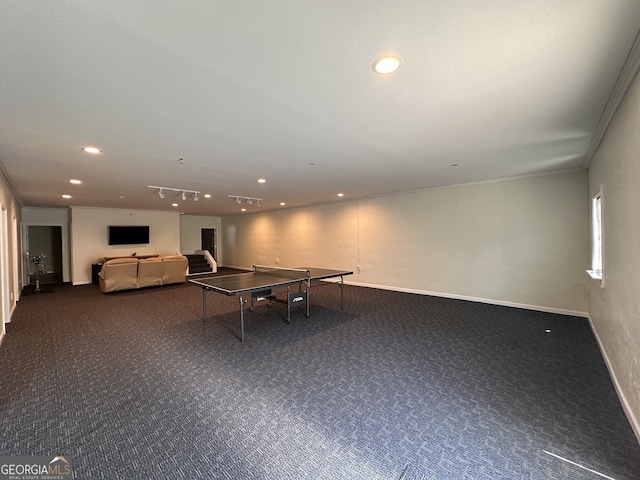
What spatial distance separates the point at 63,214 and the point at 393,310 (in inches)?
443

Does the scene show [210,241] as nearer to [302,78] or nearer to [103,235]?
[103,235]

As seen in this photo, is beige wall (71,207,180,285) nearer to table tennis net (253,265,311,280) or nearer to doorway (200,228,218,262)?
doorway (200,228,218,262)

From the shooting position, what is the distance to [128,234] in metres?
9.36

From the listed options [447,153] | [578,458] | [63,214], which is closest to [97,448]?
[578,458]

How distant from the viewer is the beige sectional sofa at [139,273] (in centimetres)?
689

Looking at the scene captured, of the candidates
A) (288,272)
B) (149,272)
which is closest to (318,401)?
(288,272)

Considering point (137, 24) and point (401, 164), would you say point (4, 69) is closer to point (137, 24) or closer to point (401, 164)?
point (137, 24)

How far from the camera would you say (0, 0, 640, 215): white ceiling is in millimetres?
1321

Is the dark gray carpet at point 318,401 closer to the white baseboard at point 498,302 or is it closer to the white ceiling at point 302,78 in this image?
the white baseboard at point 498,302

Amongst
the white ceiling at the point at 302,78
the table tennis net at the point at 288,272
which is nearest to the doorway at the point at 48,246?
the white ceiling at the point at 302,78

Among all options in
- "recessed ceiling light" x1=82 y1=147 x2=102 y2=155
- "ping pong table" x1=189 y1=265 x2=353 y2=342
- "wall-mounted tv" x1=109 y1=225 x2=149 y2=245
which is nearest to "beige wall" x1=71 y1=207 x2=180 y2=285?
"wall-mounted tv" x1=109 y1=225 x2=149 y2=245

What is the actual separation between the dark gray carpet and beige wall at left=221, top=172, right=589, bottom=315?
1.00m

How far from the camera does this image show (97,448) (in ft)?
5.94

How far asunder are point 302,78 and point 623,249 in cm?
299
